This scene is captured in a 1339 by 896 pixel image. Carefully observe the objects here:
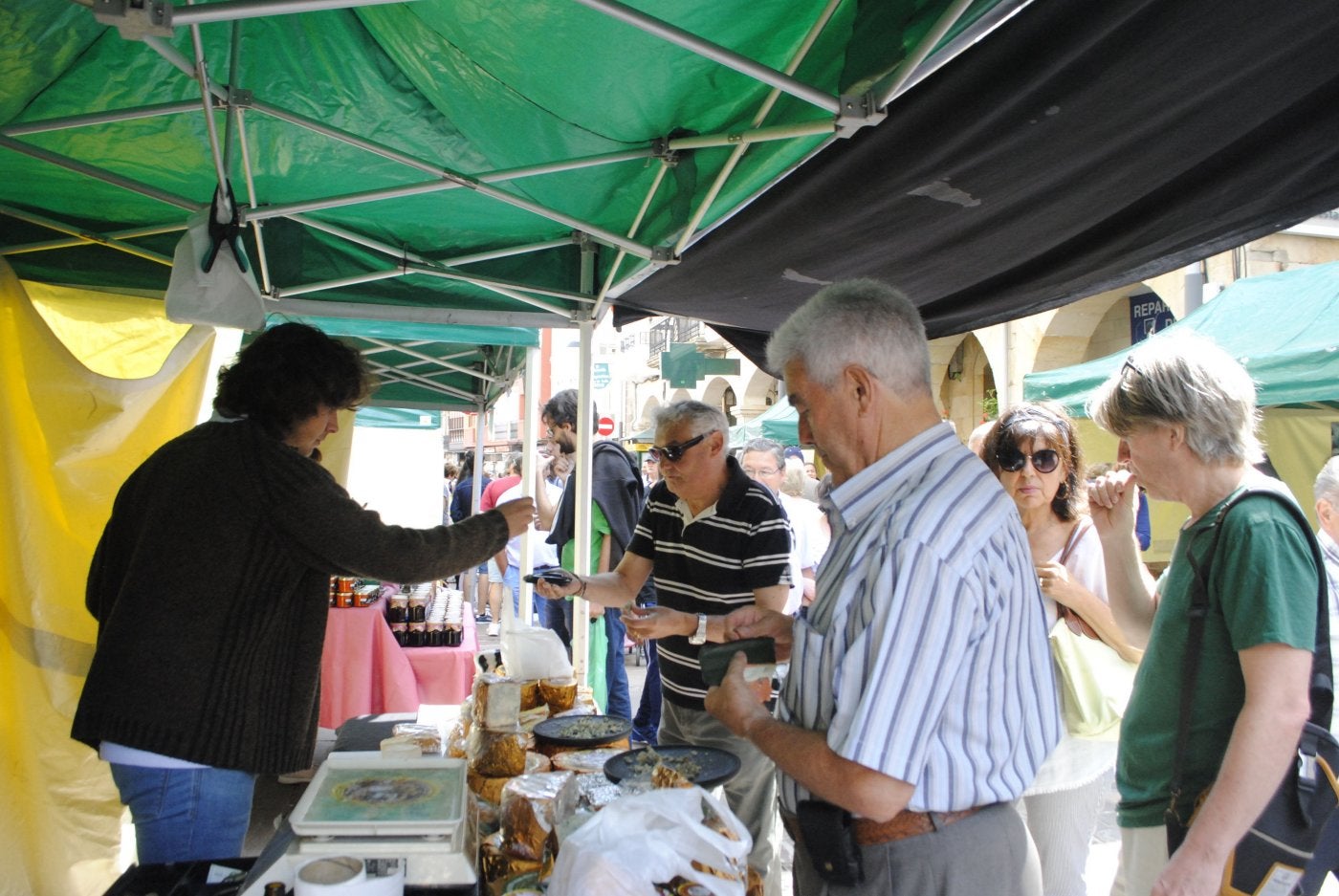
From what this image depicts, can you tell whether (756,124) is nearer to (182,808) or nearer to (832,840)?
(832,840)

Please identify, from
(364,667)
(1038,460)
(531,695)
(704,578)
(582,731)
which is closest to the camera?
(582,731)

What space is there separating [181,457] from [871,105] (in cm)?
167

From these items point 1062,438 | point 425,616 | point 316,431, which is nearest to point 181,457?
point 316,431

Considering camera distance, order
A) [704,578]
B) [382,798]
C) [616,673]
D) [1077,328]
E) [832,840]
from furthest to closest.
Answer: [1077,328] < [616,673] < [704,578] < [382,798] < [832,840]

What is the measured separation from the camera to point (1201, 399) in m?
1.78

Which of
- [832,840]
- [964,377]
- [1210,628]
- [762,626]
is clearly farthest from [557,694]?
[964,377]

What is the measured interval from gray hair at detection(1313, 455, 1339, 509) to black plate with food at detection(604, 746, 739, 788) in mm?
2414

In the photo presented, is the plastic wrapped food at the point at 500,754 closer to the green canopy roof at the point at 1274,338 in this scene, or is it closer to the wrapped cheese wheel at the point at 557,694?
the wrapped cheese wheel at the point at 557,694

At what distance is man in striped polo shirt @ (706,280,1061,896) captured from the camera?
1.27 metres

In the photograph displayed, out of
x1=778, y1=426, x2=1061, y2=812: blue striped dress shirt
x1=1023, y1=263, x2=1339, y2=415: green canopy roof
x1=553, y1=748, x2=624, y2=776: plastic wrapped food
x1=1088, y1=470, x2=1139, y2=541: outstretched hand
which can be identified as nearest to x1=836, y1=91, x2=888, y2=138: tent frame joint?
x1=778, y1=426, x2=1061, y2=812: blue striped dress shirt

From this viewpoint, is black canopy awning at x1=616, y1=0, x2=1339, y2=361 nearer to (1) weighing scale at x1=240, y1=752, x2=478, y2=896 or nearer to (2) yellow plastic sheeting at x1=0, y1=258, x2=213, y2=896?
(1) weighing scale at x1=240, y1=752, x2=478, y2=896

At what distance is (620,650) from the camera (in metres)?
5.85

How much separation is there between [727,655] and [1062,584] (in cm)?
142

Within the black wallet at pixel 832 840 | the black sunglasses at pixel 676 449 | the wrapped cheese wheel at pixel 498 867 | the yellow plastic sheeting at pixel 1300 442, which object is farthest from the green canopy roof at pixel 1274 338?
the wrapped cheese wheel at pixel 498 867
